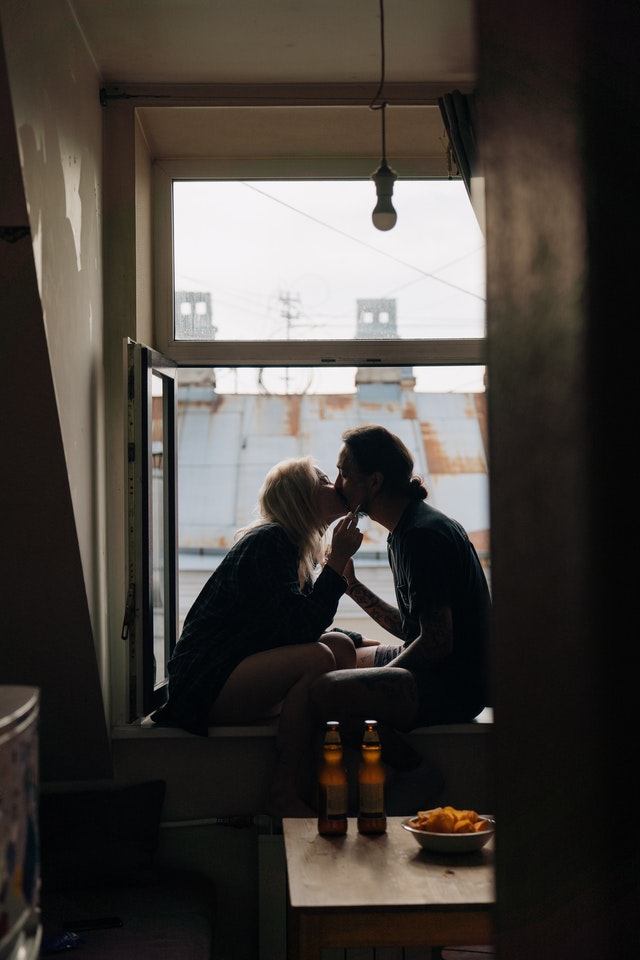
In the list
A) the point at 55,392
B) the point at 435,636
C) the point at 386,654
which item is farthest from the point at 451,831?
the point at 55,392

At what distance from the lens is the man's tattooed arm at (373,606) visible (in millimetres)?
3217

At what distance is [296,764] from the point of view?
2.88 m

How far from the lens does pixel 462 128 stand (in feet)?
9.82

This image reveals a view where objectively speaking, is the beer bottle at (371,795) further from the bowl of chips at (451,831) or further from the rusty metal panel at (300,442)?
the rusty metal panel at (300,442)

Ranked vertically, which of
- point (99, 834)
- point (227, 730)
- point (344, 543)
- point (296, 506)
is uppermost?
point (296, 506)

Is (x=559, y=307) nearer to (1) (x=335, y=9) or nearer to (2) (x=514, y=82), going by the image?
(2) (x=514, y=82)

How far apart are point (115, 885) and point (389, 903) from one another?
1227mm

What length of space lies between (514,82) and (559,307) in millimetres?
89

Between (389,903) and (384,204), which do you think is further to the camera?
(384,204)

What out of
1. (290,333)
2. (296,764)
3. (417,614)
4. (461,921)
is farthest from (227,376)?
(461,921)

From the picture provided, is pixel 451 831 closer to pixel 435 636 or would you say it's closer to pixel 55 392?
pixel 435 636

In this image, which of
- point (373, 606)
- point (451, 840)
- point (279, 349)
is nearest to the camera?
point (451, 840)

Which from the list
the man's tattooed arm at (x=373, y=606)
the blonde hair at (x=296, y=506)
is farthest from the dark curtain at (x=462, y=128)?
the man's tattooed arm at (x=373, y=606)

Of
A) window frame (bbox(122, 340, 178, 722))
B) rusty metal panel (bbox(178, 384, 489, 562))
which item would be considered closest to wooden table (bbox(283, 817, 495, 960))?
window frame (bbox(122, 340, 178, 722))
